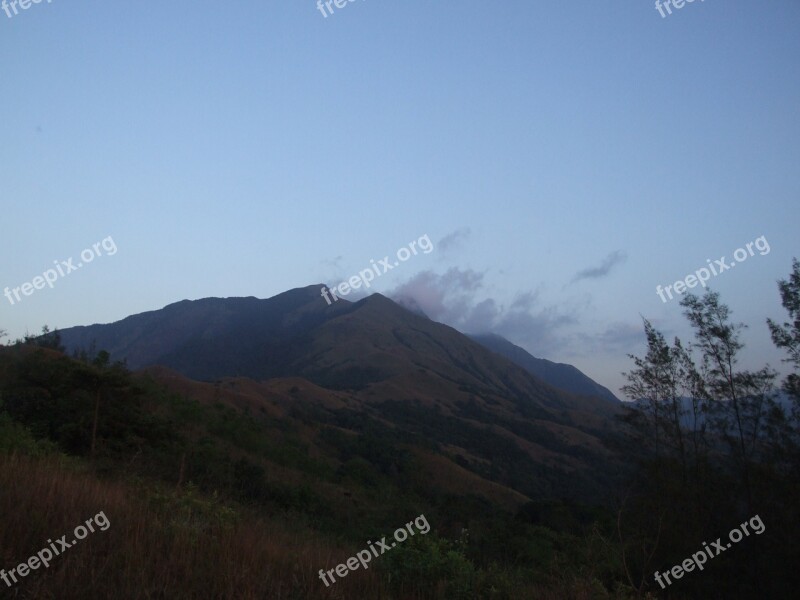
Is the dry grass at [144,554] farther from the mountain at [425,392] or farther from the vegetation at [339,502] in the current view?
the mountain at [425,392]

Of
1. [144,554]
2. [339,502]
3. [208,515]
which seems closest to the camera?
[144,554]

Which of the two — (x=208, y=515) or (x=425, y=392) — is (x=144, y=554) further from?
(x=425, y=392)

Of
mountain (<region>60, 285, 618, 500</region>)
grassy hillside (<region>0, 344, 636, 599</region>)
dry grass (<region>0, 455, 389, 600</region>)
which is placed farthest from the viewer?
mountain (<region>60, 285, 618, 500</region>)

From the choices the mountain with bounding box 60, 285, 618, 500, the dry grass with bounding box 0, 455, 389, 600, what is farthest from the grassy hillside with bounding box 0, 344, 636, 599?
the mountain with bounding box 60, 285, 618, 500

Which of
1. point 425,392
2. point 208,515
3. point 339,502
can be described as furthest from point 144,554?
point 425,392

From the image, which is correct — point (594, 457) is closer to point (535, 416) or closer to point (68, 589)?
point (535, 416)

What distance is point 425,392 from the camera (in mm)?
104000

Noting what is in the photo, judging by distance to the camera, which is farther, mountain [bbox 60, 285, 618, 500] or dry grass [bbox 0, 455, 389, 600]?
mountain [bbox 60, 285, 618, 500]

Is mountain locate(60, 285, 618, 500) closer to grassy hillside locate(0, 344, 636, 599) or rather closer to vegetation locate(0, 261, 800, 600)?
vegetation locate(0, 261, 800, 600)

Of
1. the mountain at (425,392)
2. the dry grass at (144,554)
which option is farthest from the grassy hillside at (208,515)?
the mountain at (425,392)

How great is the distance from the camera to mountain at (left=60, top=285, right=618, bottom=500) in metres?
66.4

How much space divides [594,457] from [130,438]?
276 ft

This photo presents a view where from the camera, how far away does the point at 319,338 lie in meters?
152

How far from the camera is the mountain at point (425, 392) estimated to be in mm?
66375
